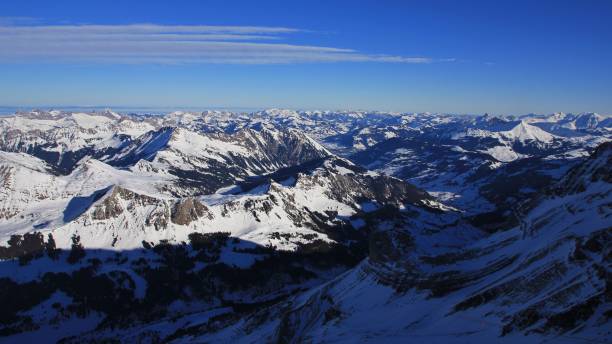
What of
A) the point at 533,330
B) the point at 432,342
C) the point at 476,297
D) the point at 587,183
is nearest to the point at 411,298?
the point at 476,297

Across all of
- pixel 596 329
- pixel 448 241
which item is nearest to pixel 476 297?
pixel 596 329

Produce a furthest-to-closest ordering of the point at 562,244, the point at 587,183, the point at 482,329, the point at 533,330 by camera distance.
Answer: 1. the point at 587,183
2. the point at 562,244
3. the point at 482,329
4. the point at 533,330

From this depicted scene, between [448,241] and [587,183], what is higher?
[587,183]

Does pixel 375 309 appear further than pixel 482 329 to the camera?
Yes

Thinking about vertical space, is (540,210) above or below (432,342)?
above

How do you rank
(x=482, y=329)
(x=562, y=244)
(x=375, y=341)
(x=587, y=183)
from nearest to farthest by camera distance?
(x=482, y=329), (x=375, y=341), (x=562, y=244), (x=587, y=183)

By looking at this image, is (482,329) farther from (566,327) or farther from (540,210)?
(540,210)

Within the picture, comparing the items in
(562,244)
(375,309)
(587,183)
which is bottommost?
(375,309)

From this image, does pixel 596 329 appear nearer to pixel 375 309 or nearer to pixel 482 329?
pixel 482 329

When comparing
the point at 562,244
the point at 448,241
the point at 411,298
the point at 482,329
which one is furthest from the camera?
the point at 448,241
